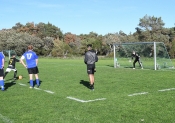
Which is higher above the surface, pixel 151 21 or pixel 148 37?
pixel 151 21

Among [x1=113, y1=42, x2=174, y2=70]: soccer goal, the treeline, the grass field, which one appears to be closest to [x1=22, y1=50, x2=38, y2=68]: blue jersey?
the grass field

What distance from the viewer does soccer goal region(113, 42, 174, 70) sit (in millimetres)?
22694

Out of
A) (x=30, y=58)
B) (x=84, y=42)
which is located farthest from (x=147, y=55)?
(x=84, y=42)

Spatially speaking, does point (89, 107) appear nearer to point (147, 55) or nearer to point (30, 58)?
point (30, 58)

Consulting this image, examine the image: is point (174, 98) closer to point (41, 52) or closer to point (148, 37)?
point (148, 37)

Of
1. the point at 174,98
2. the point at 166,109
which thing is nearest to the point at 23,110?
the point at 166,109

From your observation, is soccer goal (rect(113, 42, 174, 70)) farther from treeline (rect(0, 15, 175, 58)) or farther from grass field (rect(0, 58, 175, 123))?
treeline (rect(0, 15, 175, 58))

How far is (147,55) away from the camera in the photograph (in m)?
25.4

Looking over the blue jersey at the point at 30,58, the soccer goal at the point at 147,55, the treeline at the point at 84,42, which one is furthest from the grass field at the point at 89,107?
the treeline at the point at 84,42

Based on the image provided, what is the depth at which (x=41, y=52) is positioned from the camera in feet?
257

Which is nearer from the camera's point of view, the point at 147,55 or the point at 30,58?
the point at 30,58

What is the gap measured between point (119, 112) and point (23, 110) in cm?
289

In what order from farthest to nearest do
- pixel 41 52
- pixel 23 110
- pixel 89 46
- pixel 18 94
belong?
1. pixel 41 52
2. pixel 89 46
3. pixel 18 94
4. pixel 23 110

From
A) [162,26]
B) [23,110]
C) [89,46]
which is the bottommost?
[23,110]
